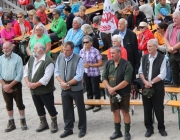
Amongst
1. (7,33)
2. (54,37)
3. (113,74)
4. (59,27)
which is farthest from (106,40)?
(113,74)

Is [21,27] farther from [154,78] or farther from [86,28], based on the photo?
[154,78]

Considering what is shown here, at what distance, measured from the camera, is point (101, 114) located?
33.0 ft

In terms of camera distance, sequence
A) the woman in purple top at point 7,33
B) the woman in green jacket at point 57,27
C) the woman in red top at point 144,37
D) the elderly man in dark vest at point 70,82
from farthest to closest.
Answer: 1. the woman in purple top at point 7,33
2. the woman in green jacket at point 57,27
3. the woman in red top at point 144,37
4. the elderly man in dark vest at point 70,82

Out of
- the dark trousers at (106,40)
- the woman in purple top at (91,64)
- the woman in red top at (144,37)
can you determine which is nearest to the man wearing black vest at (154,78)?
the woman in purple top at (91,64)

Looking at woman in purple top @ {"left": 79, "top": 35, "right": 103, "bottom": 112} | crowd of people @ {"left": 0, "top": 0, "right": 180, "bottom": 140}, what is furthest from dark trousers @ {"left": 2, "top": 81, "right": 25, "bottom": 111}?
woman in purple top @ {"left": 79, "top": 35, "right": 103, "bottom": 112}

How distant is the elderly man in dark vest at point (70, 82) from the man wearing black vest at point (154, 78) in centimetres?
115

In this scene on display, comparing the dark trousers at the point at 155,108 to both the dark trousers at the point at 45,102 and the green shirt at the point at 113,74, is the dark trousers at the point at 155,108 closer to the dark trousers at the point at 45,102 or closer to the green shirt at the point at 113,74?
the green shirt at the point at 113,74

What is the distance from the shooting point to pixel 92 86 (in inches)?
399

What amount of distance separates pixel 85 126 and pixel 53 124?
658 millimetres

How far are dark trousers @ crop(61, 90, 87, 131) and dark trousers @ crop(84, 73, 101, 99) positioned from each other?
3.59 ft

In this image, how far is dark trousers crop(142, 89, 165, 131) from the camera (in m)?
8.46

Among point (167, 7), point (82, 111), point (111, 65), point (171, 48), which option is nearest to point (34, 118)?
point (82, 111)

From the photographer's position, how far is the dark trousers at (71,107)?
893 cm

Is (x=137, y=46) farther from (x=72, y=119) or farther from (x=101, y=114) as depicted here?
(x=72, y=119)
